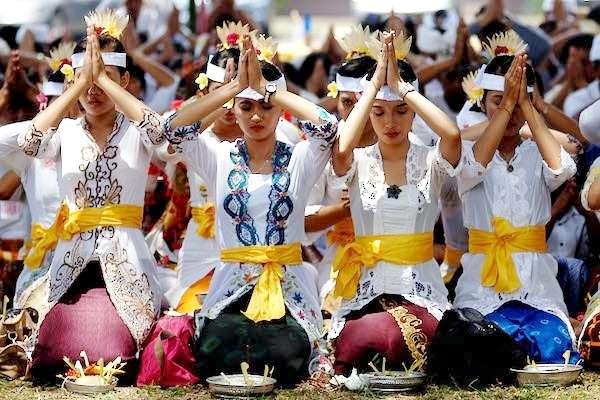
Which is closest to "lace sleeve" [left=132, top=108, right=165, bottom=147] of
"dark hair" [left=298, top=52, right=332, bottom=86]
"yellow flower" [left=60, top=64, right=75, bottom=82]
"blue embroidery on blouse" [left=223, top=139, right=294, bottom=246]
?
"blue embroidery on blouse" [left=223, top=139, right=294, bottom=246]

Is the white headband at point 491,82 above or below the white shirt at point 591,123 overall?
above

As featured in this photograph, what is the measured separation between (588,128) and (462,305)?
114cm

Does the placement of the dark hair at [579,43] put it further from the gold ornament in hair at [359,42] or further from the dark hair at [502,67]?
the dark hair at [502,67]

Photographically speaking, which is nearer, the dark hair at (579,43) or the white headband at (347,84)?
the white headband at (347,84)

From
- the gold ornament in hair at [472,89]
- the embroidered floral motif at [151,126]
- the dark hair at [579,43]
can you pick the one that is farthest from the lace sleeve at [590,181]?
the dark hair at [579,43]

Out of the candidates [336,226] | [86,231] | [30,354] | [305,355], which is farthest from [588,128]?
[30,354]

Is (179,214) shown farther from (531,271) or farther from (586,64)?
(586,64)

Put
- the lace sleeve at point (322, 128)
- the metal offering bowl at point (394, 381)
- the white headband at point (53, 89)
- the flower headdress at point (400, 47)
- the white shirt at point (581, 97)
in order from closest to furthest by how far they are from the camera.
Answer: the metal offering bowl at point (394, 381) < the lace sleeve at point (322, 128) < the flower headdress at point (400, 47) < the white headband at point (53, 89) < the white shirt at point (581, 97)

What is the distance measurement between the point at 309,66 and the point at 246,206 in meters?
4.91

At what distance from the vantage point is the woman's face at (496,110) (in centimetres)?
577

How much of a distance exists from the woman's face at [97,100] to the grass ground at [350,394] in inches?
51.7

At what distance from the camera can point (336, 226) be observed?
21.3ft

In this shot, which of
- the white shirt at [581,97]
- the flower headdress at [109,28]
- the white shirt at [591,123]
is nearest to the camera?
the flower headdress at [109,28]

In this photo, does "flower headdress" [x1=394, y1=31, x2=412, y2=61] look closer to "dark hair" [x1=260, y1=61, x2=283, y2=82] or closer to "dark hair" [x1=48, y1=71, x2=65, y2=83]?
"dark hair" [x1=260, y1=61, x2=283, y2=82]
